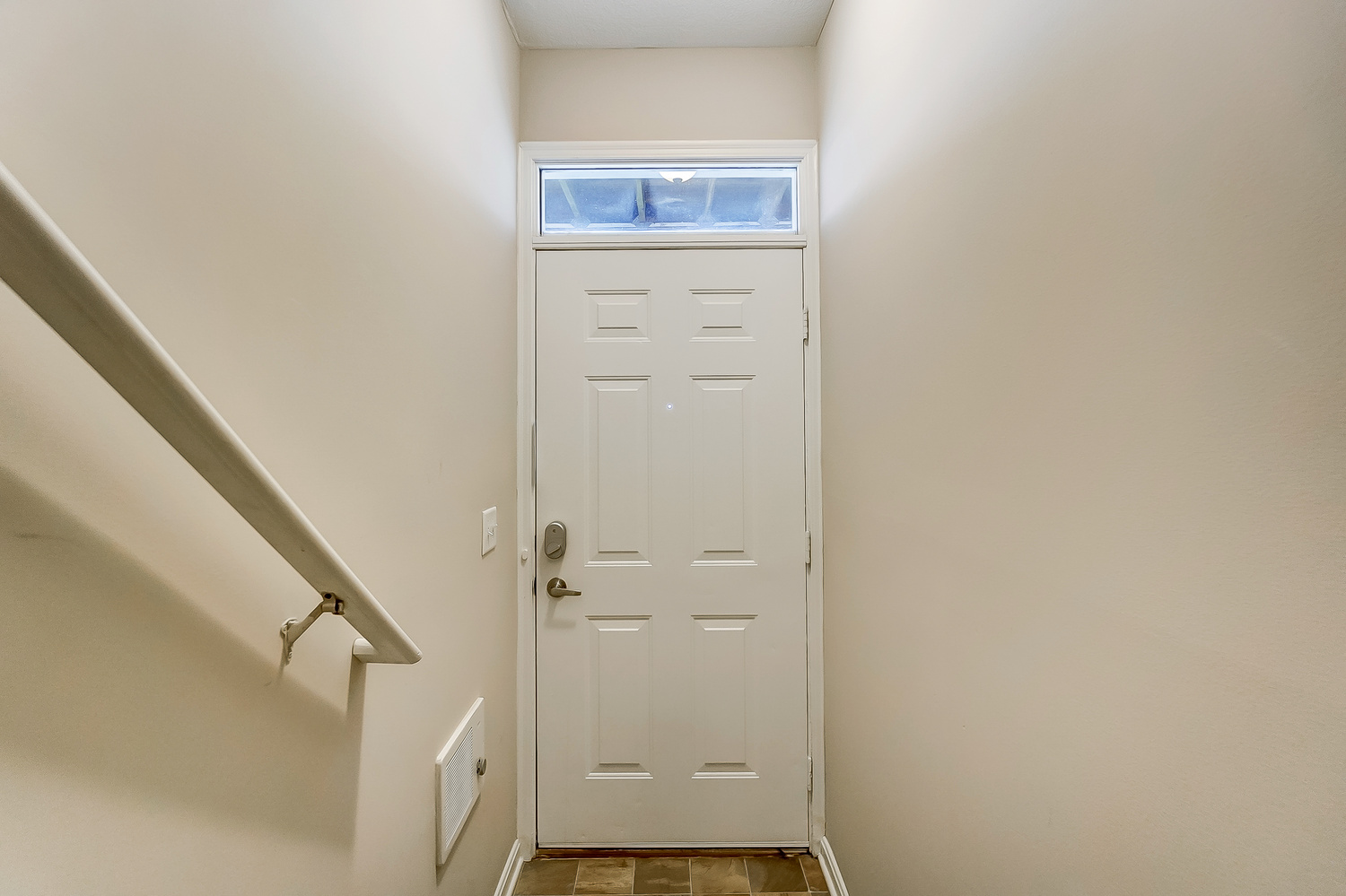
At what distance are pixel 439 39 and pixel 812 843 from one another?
2.54 m

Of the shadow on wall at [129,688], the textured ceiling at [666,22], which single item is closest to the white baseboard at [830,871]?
the shadow on wall at [129,688]

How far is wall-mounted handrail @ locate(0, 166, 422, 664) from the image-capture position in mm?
367

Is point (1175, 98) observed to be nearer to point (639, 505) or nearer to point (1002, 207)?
point (1002, 207)

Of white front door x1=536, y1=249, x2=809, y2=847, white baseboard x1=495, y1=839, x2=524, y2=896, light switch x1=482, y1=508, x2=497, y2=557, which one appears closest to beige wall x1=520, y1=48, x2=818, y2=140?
white front door x1=536, y1=249, x2=809, y2=847

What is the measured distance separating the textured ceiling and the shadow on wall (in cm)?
196

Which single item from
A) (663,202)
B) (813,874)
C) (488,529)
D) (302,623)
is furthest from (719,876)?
(663,202)

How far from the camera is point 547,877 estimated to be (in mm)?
1892

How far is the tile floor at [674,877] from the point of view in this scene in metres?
1.82

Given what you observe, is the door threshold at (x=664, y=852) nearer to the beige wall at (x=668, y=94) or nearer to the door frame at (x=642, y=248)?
the door frame at (x=642, y=248)

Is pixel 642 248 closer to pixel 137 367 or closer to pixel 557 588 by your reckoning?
pixel 557 588

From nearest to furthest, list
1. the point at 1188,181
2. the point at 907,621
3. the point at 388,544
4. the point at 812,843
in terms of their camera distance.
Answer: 1. the point at 1188,181
2. the point at 388,544
3. the point at 907,621
4. the point at 812,843

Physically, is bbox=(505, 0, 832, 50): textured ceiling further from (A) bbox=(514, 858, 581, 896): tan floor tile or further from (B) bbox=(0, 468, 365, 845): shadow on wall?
(A) bbox=(514, 858, 581, 896): tan floor tile

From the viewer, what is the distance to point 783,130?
2.06 m

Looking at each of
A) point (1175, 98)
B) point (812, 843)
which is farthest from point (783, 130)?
point (812, 843)
